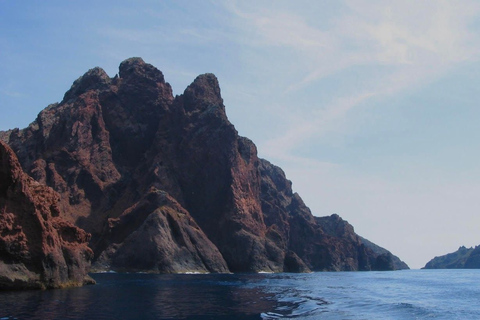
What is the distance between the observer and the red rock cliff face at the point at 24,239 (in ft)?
167

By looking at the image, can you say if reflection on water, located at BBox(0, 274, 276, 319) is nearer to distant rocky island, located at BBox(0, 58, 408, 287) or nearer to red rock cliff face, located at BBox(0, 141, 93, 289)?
red rock cliff face, located at BBox(0, 141, 93, 289)

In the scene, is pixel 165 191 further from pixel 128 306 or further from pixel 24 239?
pixel 128 306

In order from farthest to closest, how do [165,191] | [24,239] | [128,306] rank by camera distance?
[165,191]
[24,239]
[128,306]

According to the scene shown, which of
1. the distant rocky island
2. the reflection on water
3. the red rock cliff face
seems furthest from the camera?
the distant rocky island

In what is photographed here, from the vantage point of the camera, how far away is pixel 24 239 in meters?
52.5

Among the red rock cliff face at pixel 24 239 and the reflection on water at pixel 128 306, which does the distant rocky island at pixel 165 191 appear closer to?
the red rock cliff face at pixel 24 239

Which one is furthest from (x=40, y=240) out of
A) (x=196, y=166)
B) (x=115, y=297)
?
(x=196, y=166)

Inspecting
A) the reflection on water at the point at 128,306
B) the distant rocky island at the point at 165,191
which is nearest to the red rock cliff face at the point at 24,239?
the reflection on water at the point at 128,306

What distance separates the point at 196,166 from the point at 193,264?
52993 millimetres

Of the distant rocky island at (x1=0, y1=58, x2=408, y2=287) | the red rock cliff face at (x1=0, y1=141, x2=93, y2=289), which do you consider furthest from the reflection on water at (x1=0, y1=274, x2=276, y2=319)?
the distant rocky island at (x1=0, y1=58, x2=408, y2=287)

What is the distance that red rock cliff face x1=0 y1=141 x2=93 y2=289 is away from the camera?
50750 millimetres

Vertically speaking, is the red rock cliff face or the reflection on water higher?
the red rock cliff face

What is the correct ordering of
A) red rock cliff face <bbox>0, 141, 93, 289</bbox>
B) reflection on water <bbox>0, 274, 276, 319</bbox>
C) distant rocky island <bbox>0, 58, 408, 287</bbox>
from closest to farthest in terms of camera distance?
reflection on water <bbox>0, 274, 276, 319</bbox> < red rock cliff face <bbox>0, 141, 93, 289</bbox> < distant rocky island <bbox>0, 58, 408, 287</bbox>

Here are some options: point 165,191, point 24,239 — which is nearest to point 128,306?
point 24,239
